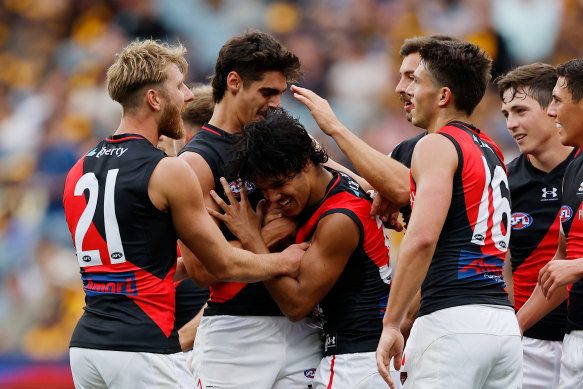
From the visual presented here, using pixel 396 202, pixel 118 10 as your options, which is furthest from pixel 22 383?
pixel 396 202

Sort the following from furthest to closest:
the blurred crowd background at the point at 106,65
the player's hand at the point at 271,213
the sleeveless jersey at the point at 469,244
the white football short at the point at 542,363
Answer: the blurred crowd background at the point at 106,65, the white football short at the point at 542,363, the player's hand at the point at 271,213, the sleeveless jersey at the point at 469,244

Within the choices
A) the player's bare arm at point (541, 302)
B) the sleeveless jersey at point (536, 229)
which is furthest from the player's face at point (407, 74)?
the player's bare arm at point (541, 302)

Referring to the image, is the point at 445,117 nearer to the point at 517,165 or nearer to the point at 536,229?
the point at 536,229

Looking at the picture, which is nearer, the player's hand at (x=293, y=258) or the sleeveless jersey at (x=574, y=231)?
the player's hand at (x=293, y=258)

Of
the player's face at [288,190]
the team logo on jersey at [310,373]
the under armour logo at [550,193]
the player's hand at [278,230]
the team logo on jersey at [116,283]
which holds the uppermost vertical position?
the player's face at [288,190]

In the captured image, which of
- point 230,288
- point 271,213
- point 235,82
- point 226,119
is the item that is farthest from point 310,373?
point 235,82

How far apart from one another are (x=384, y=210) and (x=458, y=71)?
0.94 meters

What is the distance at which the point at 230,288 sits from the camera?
4.88 m

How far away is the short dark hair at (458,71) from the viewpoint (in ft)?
14.9

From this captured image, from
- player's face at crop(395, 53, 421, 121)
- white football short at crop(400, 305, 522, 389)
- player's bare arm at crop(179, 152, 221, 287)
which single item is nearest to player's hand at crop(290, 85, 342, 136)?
player's bare arm at crop(179, 152, 221, 287)

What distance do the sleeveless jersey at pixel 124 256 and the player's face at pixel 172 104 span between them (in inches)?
14.8

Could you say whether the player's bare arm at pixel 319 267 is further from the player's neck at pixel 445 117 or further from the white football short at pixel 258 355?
the player's neck at pixel 445 117

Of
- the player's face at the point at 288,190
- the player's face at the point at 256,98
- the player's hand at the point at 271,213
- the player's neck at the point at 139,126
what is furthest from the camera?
the player's face at the point at 256,98

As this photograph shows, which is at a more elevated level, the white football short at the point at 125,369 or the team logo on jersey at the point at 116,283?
the team logo on jersey at the point at 116,283
